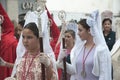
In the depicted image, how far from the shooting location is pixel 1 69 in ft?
21.8

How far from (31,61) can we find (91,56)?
3.41ft

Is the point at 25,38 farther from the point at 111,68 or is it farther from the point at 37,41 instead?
the point at 111,68

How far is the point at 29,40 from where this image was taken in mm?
4539

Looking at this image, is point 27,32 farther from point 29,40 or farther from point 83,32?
point 83,32

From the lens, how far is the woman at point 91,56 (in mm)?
5270

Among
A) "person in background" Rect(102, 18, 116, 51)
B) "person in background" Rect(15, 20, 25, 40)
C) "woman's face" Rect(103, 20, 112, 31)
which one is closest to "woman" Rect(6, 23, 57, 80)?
"person in background" Rect(15, 20, 25, 40)

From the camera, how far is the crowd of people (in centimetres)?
456

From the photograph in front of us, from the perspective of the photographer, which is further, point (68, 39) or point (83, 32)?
point (68, 39)

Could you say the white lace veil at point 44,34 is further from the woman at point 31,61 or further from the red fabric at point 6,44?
the red fabric at point 6,44

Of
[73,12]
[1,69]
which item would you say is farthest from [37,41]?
[73,12]

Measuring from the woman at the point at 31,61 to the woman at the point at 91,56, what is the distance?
0.66 meters

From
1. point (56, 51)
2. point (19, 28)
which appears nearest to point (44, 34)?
point (56, 51)

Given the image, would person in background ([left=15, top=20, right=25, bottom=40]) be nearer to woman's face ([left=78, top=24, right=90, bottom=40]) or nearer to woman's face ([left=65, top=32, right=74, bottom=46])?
woman's face ([left=65, top=32, right=74, bottom=46])

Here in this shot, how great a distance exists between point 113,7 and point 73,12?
3.74 m
